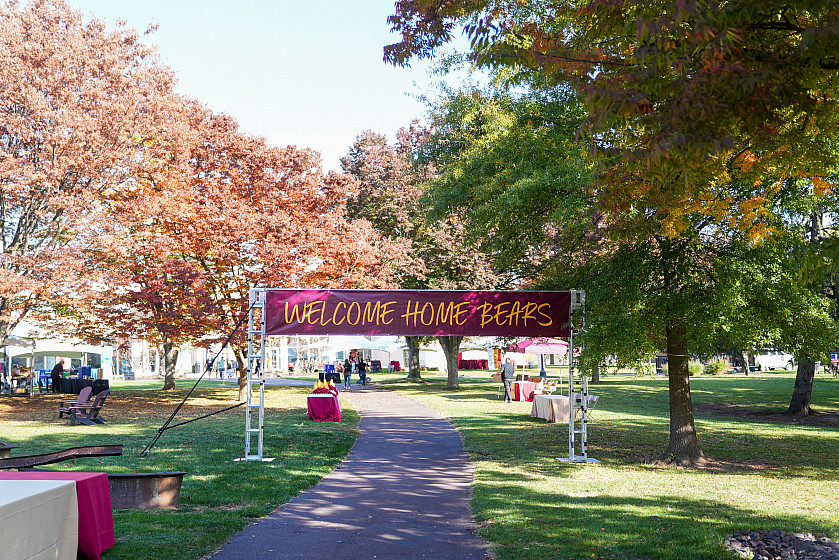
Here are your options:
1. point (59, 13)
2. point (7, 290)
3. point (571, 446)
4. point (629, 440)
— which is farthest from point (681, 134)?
point (59, 13)

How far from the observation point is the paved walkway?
6680 millimetres

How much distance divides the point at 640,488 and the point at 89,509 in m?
7.09

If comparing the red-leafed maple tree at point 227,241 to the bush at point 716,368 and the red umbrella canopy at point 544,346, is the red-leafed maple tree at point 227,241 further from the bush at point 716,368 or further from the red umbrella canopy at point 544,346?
the bush at point 716,368

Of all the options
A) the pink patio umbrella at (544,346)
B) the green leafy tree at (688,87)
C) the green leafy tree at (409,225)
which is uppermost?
the green leafy tree at (409,225)

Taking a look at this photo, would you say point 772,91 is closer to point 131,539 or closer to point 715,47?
point 715,47

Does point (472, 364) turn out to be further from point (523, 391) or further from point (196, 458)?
point (196, 458)

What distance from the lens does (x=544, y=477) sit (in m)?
11.1

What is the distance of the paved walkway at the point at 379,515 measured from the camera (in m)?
6.68

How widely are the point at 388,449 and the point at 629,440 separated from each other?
563 centimetres

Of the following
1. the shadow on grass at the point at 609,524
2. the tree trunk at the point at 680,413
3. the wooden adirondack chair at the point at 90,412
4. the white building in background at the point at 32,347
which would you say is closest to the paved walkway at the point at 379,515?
the shadow on grass at the point at 609,524

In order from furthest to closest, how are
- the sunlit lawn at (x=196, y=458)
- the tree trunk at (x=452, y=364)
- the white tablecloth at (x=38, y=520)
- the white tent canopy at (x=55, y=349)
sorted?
the tree trunk at (x=452, y=364) → the white tent canopy at (x=55, y=349) → the sunlit lawn at (x=196, y=458) → the white tablecloth at (x=38, y=520)

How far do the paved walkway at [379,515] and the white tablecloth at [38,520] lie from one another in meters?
1.40

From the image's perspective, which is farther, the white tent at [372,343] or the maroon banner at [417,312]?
the white tent at [372,343]

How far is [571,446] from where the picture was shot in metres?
13.0
